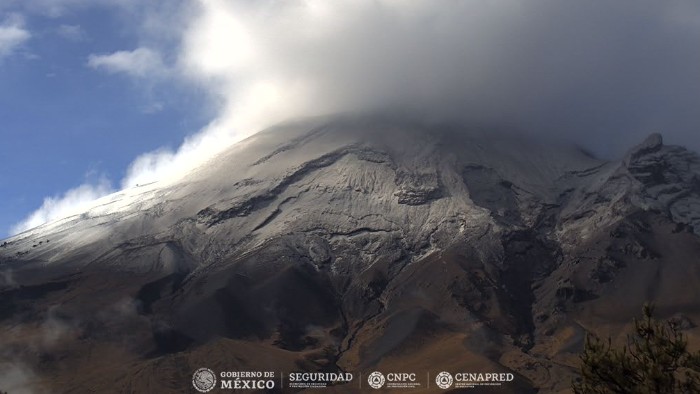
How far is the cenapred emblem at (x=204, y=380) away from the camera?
19062 cm

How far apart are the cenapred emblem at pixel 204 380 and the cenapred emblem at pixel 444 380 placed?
4912 centimetres

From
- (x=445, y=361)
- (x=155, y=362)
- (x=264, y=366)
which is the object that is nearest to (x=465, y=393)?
(x=445, y=361)

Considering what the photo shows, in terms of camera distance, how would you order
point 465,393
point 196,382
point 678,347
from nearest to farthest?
point 678,347 < point 465,393 < point 196,382

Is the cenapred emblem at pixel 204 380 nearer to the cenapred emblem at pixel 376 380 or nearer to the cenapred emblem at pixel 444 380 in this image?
the cenapred emblem at pixel 376 380

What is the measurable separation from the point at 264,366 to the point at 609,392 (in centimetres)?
16747

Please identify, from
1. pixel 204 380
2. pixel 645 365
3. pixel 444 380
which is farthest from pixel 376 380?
pixel 645 365

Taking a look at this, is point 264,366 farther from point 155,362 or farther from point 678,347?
point 678,347

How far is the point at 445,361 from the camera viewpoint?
199625 mm

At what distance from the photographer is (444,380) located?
18600cm

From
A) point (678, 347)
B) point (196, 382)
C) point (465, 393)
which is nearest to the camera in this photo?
point (678, 347)

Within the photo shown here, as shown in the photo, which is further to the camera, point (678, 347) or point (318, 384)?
point (318, 384)

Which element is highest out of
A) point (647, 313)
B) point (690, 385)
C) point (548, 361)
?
point (647, 313)

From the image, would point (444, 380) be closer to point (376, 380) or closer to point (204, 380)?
point (376, 380)

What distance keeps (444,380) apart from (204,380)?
174 feet
